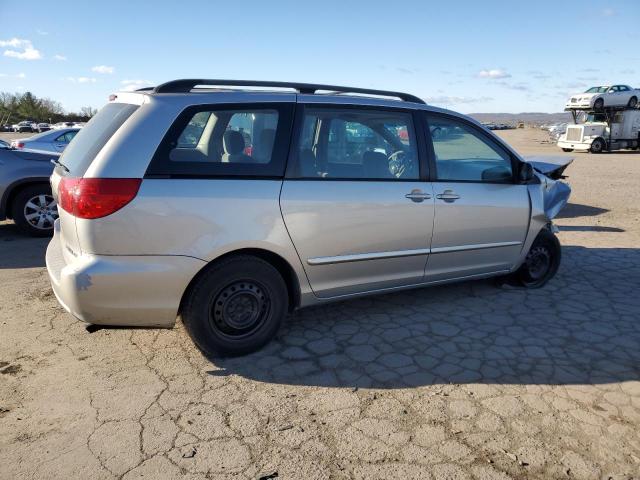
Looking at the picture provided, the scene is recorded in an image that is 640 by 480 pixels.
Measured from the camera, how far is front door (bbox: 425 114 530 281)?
4238 millimetres

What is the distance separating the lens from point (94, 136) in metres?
3.47

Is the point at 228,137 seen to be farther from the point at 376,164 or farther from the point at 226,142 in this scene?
the point at 376,164

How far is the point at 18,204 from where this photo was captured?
22.9 feet

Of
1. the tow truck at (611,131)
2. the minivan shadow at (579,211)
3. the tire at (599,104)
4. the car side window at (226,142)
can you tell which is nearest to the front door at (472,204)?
the car side window at (226,142)

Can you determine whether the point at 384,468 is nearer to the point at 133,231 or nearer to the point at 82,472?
the point at 82,472

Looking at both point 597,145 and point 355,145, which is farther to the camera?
point 597,145

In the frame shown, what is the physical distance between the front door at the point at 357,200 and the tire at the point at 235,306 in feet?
1.00

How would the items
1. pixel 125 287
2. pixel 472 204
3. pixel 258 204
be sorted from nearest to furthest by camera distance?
pixel 125 287
pixel 258 204
pixel 472 204

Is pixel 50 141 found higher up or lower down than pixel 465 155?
lower down

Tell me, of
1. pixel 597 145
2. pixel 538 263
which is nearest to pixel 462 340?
pixel 538 263

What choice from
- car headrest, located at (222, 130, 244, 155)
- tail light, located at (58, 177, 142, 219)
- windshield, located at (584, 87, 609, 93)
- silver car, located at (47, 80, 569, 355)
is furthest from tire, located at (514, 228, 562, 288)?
windshield, located at (584, 87, 609, 93)

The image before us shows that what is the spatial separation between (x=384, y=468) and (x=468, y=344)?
1.62m

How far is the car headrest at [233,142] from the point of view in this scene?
136 inches

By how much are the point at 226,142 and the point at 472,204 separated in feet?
7.10
